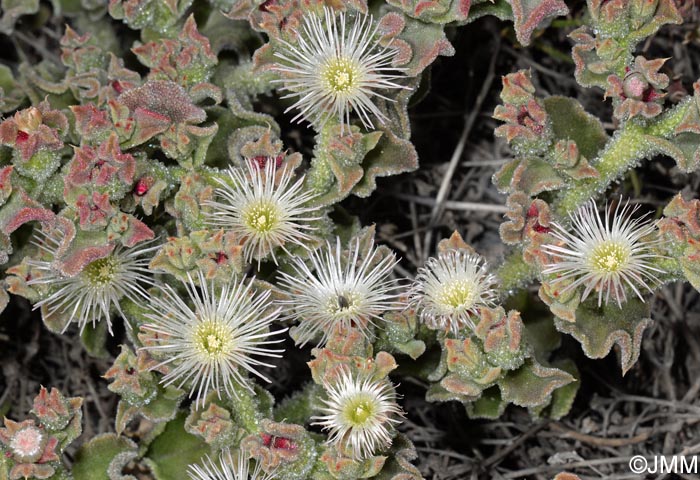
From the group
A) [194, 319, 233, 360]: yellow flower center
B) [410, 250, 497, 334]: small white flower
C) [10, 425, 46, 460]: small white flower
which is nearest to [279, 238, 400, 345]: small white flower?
[410, 250, 497, 334]: small white flower

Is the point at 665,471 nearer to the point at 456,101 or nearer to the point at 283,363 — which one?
the point at 283,363

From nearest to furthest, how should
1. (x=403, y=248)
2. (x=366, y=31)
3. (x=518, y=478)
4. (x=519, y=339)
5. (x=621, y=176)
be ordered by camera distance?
(x=519, y=339)
(x=366, y=31)
(x=621, y=176)
(x=518, y=478)
(x=403, y=248)

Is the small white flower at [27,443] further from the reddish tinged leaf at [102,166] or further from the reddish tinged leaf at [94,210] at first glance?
the reddish tinged leaf at [102,166]

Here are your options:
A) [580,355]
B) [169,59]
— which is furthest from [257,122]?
[580,355]

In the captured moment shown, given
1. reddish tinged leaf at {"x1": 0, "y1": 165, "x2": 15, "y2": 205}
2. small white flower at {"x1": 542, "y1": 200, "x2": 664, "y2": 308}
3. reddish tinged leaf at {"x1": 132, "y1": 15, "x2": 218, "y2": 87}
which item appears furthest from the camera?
reddish tinged leaf at {"x1": 132, "y1": 15, "x2": 218, "y2": 87}

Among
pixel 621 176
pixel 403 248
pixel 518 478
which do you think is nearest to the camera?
pixel 621 176

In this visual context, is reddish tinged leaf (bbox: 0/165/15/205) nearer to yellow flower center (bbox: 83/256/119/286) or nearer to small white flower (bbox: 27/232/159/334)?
small white flower (bbox: 27/232/159/334)
